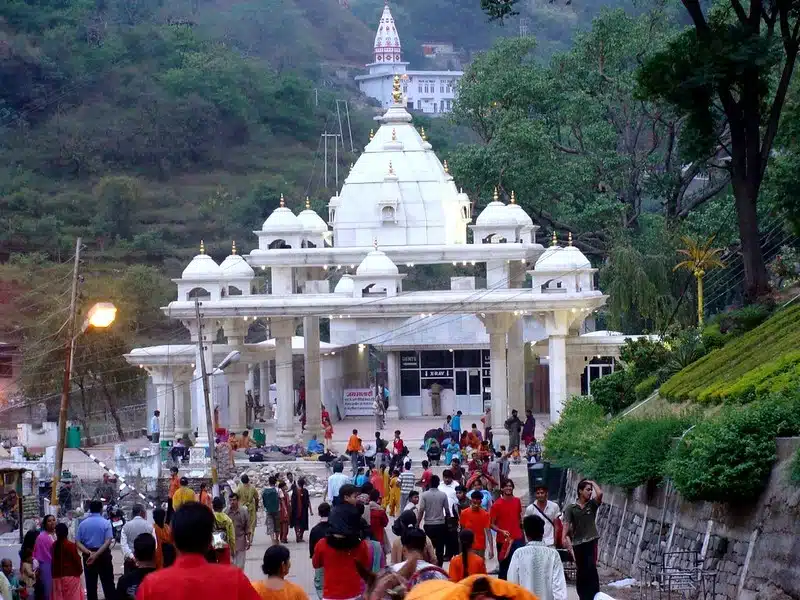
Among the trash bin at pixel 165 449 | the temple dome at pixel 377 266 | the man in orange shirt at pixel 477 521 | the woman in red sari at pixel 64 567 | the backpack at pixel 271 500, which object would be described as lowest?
the woman in red sari at pixel 64 567

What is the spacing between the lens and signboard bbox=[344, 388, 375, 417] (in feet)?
163

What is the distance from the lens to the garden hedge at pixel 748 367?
19.1m

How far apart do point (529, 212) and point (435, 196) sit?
11.0 metres

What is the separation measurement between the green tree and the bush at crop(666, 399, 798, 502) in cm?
885

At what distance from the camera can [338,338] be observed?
52188 mm

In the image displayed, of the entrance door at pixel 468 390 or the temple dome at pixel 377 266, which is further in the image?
the entrance door at pixel 468 390

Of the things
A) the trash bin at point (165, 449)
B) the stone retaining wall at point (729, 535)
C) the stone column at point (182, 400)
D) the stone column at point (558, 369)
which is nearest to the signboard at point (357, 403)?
the stone column at point (182, 400)

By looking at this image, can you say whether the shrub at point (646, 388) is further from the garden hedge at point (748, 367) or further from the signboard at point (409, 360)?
the signboard at point (409, 360)

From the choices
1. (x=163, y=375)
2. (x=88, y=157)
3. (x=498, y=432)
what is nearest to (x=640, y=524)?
(x=498, y=432)

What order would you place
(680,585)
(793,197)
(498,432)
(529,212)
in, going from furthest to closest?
(529,212)
(498,432)
(793,197)
(680,585)

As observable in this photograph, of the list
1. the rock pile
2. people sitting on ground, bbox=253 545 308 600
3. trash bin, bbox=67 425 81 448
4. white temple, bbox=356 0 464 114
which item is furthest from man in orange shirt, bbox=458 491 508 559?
white temple, bbox=356 0 464 114

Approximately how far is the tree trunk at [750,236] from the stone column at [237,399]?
754 inches

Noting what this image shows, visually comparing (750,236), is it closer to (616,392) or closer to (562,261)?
(616,392)

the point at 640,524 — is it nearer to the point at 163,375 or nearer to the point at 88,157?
the point at 163,375
